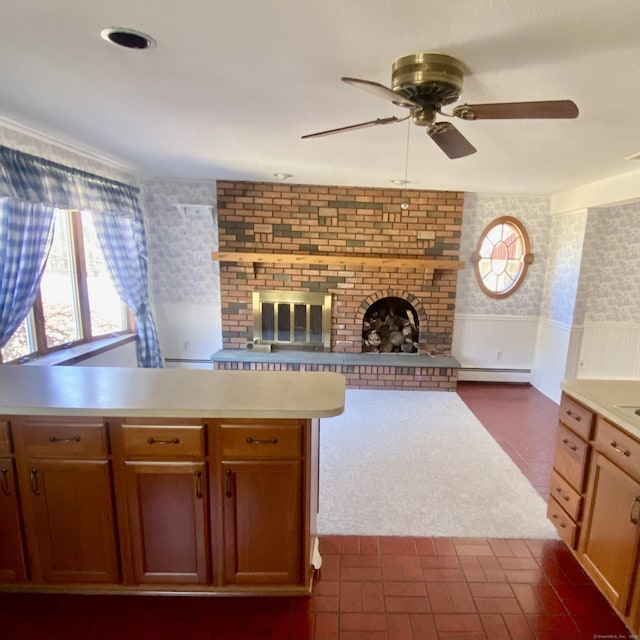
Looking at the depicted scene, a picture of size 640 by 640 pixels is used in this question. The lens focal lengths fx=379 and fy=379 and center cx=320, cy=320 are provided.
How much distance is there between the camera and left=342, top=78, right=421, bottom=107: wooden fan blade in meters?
1.28

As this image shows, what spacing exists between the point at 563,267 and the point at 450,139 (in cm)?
323

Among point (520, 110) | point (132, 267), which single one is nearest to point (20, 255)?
point (132, 267)

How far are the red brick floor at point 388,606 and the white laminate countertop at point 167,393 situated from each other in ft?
2.96

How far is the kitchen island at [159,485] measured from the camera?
5.09 feet

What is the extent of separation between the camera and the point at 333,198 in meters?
4.36

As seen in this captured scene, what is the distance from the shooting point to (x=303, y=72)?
5.27ft

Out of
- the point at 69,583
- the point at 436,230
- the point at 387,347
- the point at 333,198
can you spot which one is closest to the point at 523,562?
the point at 69,583

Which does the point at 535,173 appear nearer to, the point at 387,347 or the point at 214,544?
the point at 387,347

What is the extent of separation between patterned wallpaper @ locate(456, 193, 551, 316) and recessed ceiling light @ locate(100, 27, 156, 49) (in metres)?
3.88

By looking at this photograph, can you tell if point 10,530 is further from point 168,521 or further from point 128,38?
point 128,38

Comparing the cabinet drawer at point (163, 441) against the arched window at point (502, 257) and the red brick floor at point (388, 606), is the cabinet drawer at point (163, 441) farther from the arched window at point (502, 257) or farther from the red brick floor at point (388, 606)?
the arched window at point (502, 257)

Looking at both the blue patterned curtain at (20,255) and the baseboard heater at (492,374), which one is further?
the baseboard heater at (492,374)

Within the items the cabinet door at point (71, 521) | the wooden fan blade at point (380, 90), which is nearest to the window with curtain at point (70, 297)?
the cabinet door at point (71, 521)

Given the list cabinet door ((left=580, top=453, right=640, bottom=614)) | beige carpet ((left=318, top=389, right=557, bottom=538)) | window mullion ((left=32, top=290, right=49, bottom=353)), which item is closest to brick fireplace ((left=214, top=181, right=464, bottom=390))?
beige carpet ((left=318, top=389, right=557, bottom=538))
